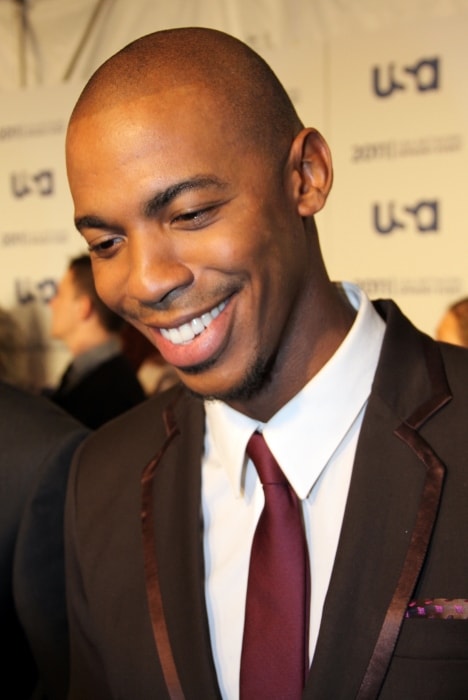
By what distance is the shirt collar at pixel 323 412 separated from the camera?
1.27 meters

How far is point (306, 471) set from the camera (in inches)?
49.8

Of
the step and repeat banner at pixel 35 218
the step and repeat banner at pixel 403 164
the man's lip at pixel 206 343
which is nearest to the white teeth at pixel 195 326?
the man's lip at pixel 206 343

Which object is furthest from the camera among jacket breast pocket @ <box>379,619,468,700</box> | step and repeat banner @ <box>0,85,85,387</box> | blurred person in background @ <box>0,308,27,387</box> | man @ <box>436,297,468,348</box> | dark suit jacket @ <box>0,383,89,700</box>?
step and repeat banner @ <box>0,85,85,387</box>

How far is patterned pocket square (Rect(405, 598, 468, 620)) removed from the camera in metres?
1.10

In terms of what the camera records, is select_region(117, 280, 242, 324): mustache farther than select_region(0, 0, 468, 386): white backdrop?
No

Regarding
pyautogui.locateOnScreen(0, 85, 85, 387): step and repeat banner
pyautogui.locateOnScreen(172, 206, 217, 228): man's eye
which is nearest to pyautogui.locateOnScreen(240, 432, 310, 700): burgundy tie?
pyautogui.locateOnScreen(172, 206, 217, 228): man's eye

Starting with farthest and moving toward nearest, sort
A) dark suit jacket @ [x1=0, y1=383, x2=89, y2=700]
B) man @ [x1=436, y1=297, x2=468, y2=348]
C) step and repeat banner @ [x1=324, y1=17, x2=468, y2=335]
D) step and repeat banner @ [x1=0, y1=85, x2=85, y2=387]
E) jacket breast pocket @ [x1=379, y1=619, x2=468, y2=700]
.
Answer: step and repeat banner @ [x1=0, y1=85, x2=85, y2=387] → step and repeat banner @ [x1=324, y1=17, x2=468, y2=335] → man @ [x1=436, y1=297, x2=468, y2=348] → dark suit jacket @ [x1=0, y1=383, x2=89, y2=700] → jacket breast pocket @ [x1=379, y1=619, x2=468, y2=700]

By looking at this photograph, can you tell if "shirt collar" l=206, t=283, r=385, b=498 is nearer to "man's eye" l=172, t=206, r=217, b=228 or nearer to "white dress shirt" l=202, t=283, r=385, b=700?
"white dress shirt" l=202, t=283, r=385, b=700

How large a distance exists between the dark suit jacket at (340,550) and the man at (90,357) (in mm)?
1588

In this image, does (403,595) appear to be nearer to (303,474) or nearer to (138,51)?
(303,474)

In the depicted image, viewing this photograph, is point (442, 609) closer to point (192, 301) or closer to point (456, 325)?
point (192, 301)

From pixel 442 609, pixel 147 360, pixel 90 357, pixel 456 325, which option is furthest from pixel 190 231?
pixel 147 360

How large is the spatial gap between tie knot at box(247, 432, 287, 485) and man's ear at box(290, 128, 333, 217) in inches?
13.1

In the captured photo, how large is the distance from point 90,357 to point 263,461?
2292 mm
